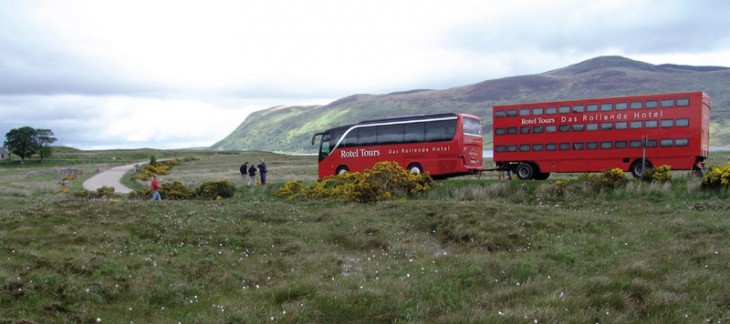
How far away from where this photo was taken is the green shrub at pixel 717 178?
58.8ft

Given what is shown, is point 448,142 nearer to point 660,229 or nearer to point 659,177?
point 659,177

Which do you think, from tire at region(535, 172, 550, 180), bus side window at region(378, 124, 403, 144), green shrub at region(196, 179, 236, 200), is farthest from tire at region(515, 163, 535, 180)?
green shrub at region(196, 179, 236, 200)

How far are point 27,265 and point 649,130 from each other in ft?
79.7

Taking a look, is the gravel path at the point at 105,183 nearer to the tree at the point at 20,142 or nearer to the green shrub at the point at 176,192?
the green shrub at the point at 176,192

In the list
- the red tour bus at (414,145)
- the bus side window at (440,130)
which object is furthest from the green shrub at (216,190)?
the bus side window at (440,130)

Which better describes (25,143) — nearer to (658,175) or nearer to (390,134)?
(390,134)

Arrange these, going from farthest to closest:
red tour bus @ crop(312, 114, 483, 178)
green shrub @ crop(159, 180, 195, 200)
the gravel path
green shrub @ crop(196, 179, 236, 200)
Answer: the gravel path < red tour bus @ crop(312, 114, 483, 178) < green shrub @ crop(159, 180, 195, 200) < green shrub @ crop(196, 179, 236, 200)

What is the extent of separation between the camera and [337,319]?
6934 millimetres

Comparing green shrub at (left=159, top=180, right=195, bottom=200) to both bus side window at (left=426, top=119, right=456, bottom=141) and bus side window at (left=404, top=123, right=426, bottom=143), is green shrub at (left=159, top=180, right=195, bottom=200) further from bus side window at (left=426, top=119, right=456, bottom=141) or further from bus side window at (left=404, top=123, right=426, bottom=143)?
bus side window at (left=426, top=119, right=456, bottom=141)

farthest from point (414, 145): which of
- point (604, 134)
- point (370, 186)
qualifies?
point (604, 134)

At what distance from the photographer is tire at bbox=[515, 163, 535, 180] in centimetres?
2692

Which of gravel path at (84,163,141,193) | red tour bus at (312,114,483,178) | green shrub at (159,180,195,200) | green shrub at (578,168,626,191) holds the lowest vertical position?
gravel path at (84,163,141,193)

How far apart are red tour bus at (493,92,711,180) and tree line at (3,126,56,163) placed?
11923cm

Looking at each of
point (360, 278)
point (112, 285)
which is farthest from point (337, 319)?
point (112, 285)
